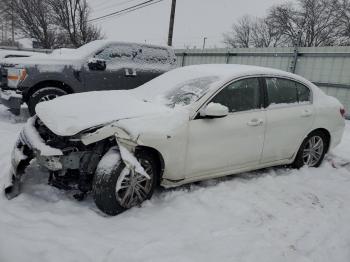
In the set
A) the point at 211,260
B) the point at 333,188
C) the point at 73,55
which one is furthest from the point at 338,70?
the point at 211,260

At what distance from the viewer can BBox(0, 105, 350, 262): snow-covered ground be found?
2.84 m

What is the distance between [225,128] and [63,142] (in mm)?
1809

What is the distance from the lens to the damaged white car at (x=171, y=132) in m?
3.36

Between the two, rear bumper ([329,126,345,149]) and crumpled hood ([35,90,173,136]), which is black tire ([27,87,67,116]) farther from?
rear bumper ([329,126,345,149])

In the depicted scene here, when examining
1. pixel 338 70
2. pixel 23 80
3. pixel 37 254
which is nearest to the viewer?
pixel 37 254

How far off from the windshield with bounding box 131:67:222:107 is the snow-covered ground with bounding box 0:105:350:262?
1075 mm

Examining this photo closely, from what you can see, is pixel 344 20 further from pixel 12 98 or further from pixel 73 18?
pixel 12 98

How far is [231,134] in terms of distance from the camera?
4133 millimetres

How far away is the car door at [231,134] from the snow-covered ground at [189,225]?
1.03ft

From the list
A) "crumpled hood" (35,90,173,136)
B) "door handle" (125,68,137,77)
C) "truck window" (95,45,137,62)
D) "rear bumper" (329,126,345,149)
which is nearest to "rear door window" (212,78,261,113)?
"crumpled hood" (35,90,173,136)

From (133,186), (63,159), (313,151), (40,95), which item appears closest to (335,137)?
(313,151)

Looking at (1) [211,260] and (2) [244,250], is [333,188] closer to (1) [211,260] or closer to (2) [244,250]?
(2) [244,250]

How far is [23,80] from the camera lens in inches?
263

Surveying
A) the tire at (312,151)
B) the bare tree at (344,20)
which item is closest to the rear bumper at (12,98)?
the tire at (312,151)
